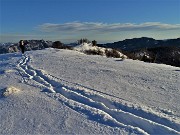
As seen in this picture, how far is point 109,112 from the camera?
8.80m

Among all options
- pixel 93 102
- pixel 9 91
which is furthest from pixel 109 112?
pixel 9 91

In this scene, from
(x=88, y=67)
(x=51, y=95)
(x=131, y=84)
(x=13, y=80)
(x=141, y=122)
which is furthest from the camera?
(x=88, y=67)

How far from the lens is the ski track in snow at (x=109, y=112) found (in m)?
7.73

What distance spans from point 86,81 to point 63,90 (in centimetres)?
184

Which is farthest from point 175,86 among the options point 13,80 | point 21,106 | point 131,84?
point 13,80

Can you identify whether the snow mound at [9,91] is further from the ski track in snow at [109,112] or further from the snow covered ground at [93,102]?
the ski track in snow at [109,112]

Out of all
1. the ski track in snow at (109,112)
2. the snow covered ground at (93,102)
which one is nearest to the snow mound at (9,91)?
the snow covered ground at (93,102)

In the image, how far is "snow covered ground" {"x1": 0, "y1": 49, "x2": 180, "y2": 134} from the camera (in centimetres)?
809

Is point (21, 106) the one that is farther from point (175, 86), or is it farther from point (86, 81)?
point (175, 86)

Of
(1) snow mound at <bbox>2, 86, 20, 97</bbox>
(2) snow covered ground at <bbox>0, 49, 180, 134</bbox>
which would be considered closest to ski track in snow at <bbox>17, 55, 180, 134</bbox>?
(2) snow covered ground at <bbox>0, 49, 180, 134</bbox>

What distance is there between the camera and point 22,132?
8.17m

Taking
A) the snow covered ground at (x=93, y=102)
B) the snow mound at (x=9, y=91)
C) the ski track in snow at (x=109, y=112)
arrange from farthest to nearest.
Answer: the snow mound at (x=9, y=91)
the snow covered ground at (x=93, y=102)
the ski track in snow at (x=109, y=112)

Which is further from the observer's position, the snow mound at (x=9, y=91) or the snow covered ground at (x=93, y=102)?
the snow mound at (x=9, y=91)

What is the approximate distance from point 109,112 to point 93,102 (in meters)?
0.92
